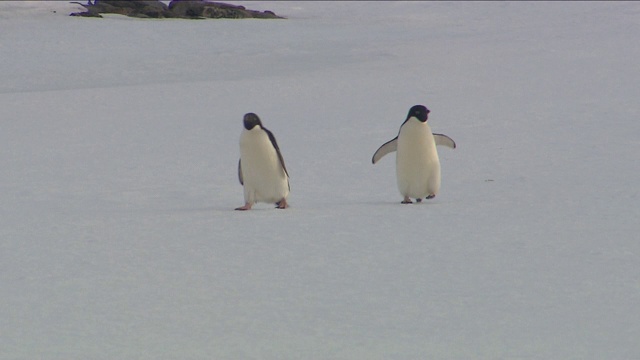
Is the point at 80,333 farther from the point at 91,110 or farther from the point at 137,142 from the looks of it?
the point at 91,110

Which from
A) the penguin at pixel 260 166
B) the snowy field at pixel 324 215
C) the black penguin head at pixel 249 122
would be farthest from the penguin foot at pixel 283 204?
the black penguin head at pixel 249 122

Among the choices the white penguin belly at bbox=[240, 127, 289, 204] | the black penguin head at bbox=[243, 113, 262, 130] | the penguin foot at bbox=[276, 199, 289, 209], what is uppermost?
the black penguin head at bbox=[243, 113, 262, 130]

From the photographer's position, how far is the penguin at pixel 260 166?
516cm

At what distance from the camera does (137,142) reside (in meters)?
7.73

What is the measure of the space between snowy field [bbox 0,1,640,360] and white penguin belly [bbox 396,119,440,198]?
0.19m

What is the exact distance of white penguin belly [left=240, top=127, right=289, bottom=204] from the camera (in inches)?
203

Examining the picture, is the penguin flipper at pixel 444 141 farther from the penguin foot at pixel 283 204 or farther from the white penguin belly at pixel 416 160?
the penguin foot at pixel 283 204

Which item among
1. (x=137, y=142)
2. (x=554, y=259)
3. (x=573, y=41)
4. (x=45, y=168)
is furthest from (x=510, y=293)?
(x=573, y=41)

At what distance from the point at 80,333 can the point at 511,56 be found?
10873 mm

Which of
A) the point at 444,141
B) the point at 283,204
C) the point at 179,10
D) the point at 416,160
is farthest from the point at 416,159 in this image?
the point at 179,10

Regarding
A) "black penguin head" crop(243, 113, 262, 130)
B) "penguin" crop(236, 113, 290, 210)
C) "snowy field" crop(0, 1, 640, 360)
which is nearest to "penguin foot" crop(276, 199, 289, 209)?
"penguin" crop(236, 113, 290, 210)

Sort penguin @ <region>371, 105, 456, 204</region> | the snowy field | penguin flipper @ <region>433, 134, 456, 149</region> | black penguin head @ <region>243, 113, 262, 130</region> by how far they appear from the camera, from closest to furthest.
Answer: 1. the snowy field
2. black penguin head @ <region>243, 113, 262, 130</region>
3. penguin @ <region>371, 105, 456, 204</region>
4. penguin flipper @ <region>433, 134, 456, 149</region>

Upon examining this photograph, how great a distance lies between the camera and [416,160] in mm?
5270

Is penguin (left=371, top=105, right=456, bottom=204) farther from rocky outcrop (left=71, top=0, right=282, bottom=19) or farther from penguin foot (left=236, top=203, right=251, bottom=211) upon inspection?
rocky outcrop (left=71, top=0, right=282, bottom=19)
